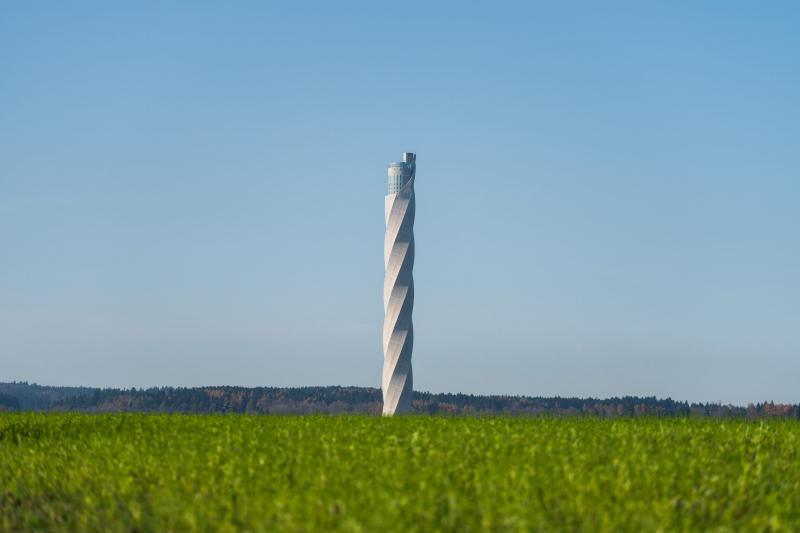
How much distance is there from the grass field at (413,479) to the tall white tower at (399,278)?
105 ft

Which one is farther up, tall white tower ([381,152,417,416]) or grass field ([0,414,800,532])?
tall white tower ([381,152,417,416])

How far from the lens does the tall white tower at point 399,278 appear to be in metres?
53.9

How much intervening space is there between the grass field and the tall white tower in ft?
105

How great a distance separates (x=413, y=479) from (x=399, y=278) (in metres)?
40.1

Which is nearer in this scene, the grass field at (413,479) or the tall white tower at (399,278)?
the grass field at (413,479)

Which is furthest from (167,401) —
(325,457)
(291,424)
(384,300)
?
(325,457)

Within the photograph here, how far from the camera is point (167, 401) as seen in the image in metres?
101

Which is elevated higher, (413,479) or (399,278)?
(399,278)

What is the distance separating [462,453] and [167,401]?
88.8m

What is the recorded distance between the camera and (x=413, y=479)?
1379 centimetres

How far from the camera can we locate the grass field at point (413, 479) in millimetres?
12180

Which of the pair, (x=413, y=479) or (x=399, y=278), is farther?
(x=399, y=278)

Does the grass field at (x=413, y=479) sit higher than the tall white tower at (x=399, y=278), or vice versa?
the tall white tower at (x=399, y=278)

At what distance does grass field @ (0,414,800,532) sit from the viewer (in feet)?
40.0
